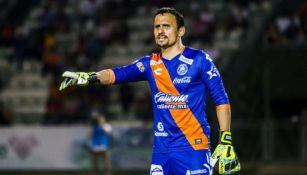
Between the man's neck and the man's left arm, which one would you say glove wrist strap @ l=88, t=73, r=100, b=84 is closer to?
the man's neck

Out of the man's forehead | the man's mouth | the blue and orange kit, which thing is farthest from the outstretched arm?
the man's forehead

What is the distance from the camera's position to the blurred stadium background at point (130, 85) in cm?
2277

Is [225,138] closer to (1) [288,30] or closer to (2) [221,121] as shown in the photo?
(2) [221,121]

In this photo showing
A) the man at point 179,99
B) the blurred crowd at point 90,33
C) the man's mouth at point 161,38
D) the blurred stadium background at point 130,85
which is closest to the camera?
the man at point 179,99

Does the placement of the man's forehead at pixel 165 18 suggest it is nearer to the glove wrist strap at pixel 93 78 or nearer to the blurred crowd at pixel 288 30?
the glove wrist strap at pixel 93 78

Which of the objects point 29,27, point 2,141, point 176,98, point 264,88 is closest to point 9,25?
point 29,27

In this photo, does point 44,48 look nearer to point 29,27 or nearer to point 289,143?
point 29,27

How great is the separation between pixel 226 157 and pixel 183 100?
68cm

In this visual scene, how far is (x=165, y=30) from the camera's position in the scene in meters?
7.98

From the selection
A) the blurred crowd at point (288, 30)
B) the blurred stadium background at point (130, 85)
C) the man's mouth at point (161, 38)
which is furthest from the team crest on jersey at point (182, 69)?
the blurred crowd at point (288, 30)

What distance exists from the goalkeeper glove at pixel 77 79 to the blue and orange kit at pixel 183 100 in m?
0.62

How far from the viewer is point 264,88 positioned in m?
22.9

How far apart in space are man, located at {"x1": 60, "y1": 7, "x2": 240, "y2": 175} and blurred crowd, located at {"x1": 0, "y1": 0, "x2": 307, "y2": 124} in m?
15.4

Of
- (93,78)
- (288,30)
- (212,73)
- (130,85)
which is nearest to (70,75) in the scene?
(93,78)
